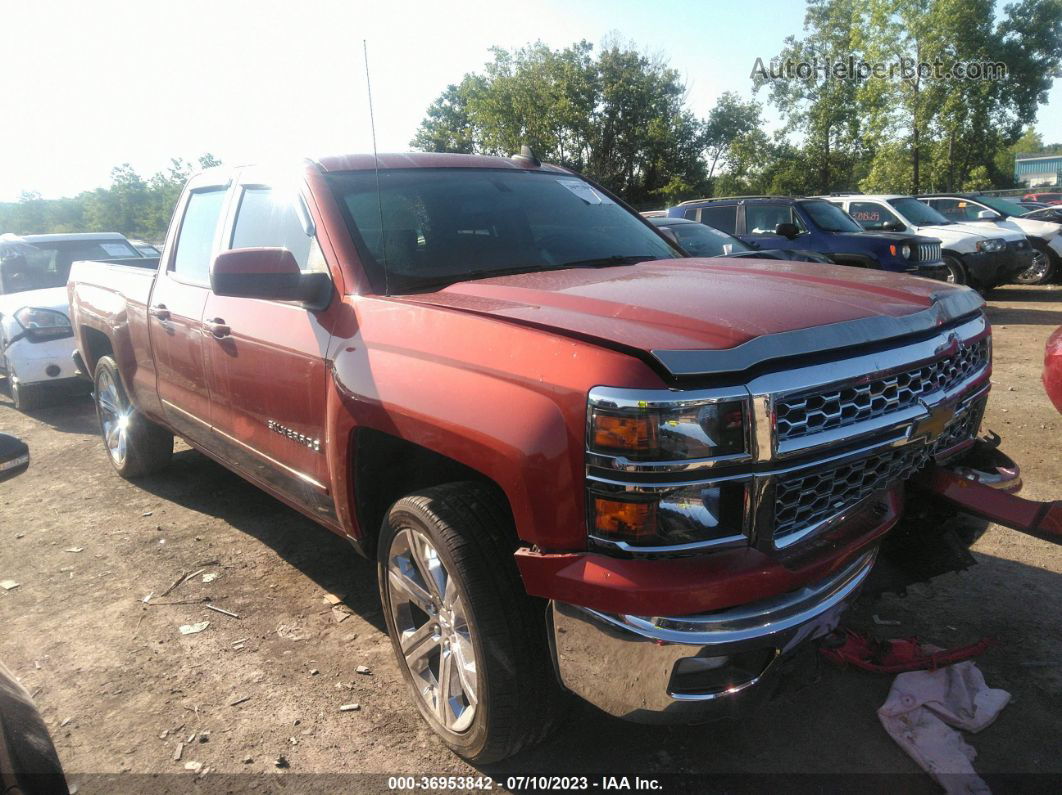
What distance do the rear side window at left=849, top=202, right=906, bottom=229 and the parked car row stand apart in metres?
0.01

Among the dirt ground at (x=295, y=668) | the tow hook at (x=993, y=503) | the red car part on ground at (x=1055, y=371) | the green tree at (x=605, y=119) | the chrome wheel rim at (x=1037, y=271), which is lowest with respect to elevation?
the dirt ground at (x=295, y=668)

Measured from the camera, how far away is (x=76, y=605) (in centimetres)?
357

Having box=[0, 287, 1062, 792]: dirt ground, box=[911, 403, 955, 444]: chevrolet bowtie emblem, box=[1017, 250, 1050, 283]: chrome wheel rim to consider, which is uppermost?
box=[911, 403, 955, 444]: chevrolet bowtie emblem

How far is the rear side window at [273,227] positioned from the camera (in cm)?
299

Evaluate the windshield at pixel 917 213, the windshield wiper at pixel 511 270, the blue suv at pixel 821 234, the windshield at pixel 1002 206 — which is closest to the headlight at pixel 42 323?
the windshield wiper at pixel 511 270

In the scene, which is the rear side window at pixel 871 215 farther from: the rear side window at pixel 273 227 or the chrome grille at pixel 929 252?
the rear side window at pixel 273 227

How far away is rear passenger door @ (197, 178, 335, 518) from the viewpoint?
2809 mm

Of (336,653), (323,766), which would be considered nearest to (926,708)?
(323,766)

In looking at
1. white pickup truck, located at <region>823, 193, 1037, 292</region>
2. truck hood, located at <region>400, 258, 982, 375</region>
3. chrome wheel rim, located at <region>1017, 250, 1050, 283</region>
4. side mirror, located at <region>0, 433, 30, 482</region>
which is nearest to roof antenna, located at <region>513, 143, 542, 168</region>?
truck hood, located at <region>400, 258, 982, 375</region>

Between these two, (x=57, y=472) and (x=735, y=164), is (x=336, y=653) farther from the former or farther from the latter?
(x=735, y=164)

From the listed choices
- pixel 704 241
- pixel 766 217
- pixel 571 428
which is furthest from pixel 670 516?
pixel 766 217

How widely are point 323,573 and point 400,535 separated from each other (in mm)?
1527

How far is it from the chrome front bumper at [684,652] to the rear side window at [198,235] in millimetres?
2740

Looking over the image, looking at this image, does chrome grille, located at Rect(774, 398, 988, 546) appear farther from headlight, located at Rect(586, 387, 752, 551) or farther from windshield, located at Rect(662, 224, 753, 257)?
windshield, located at Rect(662, 224, 753, 257)
